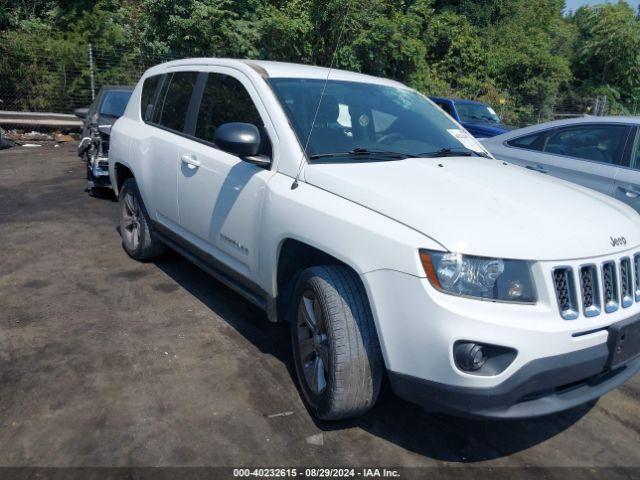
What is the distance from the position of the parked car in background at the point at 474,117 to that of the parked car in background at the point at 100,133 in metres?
6.42

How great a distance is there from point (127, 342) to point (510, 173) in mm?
2690

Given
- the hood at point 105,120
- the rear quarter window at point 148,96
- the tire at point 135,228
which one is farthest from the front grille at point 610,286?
the hood at point 105,120

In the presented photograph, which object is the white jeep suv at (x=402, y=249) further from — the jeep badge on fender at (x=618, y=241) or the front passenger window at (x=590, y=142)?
the front passenger window at (x=590, y=142)

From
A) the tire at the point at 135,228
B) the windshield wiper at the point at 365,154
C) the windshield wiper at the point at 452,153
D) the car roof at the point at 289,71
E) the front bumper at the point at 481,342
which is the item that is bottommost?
the tire at the point at 135,228

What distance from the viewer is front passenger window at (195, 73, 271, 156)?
11.5 ft

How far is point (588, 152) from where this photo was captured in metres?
5.77

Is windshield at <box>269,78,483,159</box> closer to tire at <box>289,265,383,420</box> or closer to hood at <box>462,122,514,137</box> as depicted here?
tire at <box>289,265,383,420</box>

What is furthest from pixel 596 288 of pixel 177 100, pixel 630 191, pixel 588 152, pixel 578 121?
pixel 578 121

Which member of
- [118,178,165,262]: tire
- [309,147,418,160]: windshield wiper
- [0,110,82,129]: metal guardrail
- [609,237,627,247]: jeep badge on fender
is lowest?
[0,110,82,129]: metal guardrail

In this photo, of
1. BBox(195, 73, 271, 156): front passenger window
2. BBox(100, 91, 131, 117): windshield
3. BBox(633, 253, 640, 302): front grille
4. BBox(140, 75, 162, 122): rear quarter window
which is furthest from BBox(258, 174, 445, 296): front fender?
BBox(100, 91, 131, 117): windshield

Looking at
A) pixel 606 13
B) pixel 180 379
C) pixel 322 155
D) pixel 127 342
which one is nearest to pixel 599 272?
pixel 322 155

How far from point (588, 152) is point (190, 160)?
409 cm

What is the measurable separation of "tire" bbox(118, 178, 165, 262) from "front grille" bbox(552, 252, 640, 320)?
3.63m

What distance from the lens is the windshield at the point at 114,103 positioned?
8.68 m
